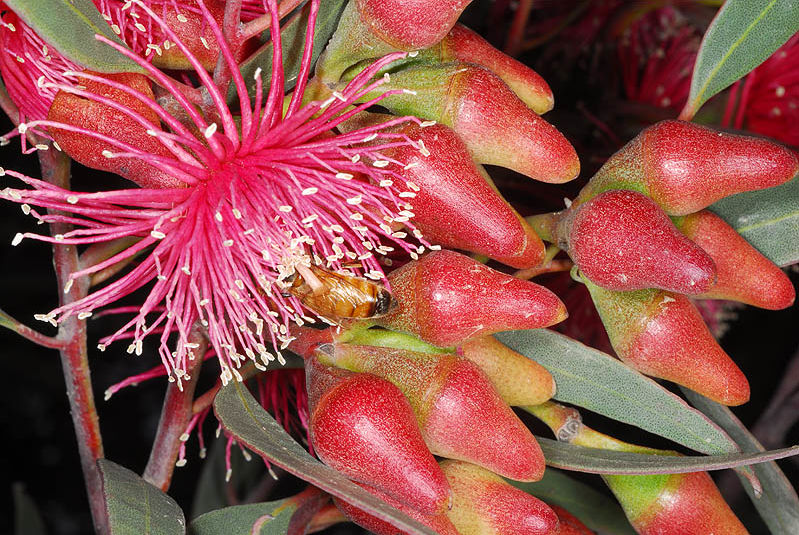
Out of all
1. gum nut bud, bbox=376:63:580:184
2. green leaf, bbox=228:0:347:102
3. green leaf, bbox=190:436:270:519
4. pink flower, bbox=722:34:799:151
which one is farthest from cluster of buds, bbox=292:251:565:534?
pink flower, bbox=722:34:799:151

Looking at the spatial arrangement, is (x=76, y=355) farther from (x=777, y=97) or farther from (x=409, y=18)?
(x=777, y=97)

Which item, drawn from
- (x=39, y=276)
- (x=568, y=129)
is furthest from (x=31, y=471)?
(x=568, y=129)

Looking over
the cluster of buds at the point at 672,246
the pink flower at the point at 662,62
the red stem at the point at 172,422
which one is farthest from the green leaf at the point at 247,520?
the pink flower at the point at 662,62

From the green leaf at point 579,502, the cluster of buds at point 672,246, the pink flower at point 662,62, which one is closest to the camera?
the cluster of buds at point 672,246

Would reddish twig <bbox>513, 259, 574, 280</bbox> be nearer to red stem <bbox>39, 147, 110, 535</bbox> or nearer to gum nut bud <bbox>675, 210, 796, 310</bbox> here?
gum nut bud <bbox>675, 210, 796, 310</bbox>

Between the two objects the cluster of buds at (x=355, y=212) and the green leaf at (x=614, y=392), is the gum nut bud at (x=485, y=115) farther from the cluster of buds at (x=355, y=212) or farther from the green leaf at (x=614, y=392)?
the green leaf at (x=614, y=392)

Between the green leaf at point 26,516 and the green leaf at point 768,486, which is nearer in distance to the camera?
the green leaf at point 768,486

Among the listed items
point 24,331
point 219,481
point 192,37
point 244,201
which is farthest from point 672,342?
point 219,481

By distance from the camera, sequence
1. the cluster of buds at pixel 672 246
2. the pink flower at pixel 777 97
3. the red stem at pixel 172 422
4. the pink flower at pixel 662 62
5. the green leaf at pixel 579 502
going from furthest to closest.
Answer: the pink flower at pixel 662 62 → the pink flower at pixel 777 97 → the green leaf at pixel 579 502 → the red stem at pixel 172 422 → the cluster of buds at pixel 672 246
